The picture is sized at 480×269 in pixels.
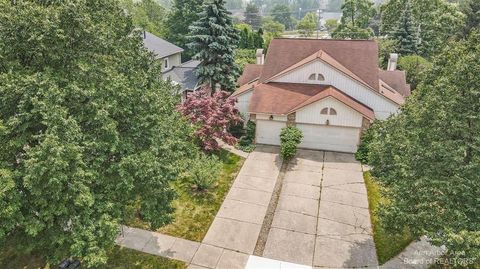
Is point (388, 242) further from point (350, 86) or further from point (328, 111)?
point (350, 86)

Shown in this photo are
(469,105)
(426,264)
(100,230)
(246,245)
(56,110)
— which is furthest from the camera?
(246,245)

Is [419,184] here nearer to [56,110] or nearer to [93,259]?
[93,259]

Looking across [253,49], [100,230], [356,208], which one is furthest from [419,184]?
[253,49]

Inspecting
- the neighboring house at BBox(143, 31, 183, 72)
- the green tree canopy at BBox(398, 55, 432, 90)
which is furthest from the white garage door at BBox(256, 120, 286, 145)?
the green tree canopy at BBox(398, 55, 432, 90)

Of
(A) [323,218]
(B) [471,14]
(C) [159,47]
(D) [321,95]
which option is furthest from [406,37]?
(A) [323,218]

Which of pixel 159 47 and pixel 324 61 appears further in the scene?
pixel 159 47

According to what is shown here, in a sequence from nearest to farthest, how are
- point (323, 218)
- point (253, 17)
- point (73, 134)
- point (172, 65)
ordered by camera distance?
point (73, 134)
point (323, 218)
point (172, 65)
point (253, 17)
